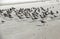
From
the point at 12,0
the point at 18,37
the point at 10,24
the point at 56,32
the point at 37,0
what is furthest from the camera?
the point at 37,0

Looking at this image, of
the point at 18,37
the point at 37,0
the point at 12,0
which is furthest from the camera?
the point at 37,0

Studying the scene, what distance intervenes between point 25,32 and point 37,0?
1240mm

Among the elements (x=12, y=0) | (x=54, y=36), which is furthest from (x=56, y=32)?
(x=12, y=0)

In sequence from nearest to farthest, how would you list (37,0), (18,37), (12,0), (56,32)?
(18,37) → (56,32) → (12,0) → (37,0)

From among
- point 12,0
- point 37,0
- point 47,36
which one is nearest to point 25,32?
point 47,36

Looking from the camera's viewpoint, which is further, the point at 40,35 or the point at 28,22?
the point at 28,22

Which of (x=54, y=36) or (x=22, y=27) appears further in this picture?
(x=22, y=27)

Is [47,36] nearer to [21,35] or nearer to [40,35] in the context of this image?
[40,35]

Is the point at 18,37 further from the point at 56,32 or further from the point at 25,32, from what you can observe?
the point at 56,32

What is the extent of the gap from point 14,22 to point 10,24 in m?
0.07

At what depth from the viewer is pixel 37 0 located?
231cm

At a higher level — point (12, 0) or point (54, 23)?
point (12, 0)

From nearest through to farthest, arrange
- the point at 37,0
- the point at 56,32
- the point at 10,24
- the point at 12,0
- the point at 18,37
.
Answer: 1. the point at 18,37
2. the point at 56,32
3. the point at 10,24
4. the point at 12,0
5. the point at 37,0

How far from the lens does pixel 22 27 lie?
129 centimetres
